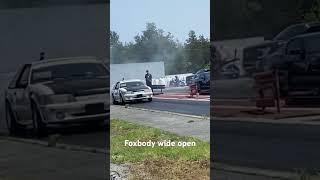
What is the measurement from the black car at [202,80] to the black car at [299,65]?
647 millimetres

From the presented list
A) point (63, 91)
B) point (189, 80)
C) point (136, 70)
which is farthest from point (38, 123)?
point (189, 80)

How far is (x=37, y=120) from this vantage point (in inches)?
249

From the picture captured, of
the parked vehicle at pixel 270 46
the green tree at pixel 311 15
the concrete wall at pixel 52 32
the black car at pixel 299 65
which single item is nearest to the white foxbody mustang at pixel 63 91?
the concrete wall at pixel 52 32

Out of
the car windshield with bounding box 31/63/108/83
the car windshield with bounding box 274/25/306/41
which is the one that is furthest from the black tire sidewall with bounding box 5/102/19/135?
the car windshield with bounding box 274/25/306/41

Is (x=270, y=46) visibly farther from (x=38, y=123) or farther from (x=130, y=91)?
(x=38, y=123)

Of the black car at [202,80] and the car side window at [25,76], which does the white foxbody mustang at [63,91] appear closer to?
the car side window at [25,76]

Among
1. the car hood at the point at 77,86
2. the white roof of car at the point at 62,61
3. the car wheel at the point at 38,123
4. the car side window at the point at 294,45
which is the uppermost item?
the car side window at the point at 294,45

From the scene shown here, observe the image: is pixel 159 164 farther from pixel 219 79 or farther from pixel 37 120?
pixel 37 120

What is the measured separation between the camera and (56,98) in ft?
20.3

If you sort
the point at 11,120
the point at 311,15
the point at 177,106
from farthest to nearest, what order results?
the point at 11,120 → the point at 177,106 → the point at 311,15

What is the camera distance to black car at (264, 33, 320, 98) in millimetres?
5660

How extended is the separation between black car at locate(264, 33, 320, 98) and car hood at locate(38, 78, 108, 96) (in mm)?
1880

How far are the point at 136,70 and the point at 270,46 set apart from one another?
145cm

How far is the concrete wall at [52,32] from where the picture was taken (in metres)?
5.94
